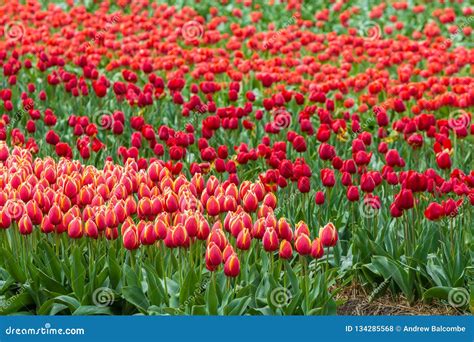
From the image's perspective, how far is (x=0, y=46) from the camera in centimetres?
1188

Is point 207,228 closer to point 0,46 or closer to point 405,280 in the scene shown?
point 405,280

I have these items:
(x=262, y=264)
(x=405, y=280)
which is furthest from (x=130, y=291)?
(x=405, y=280)
